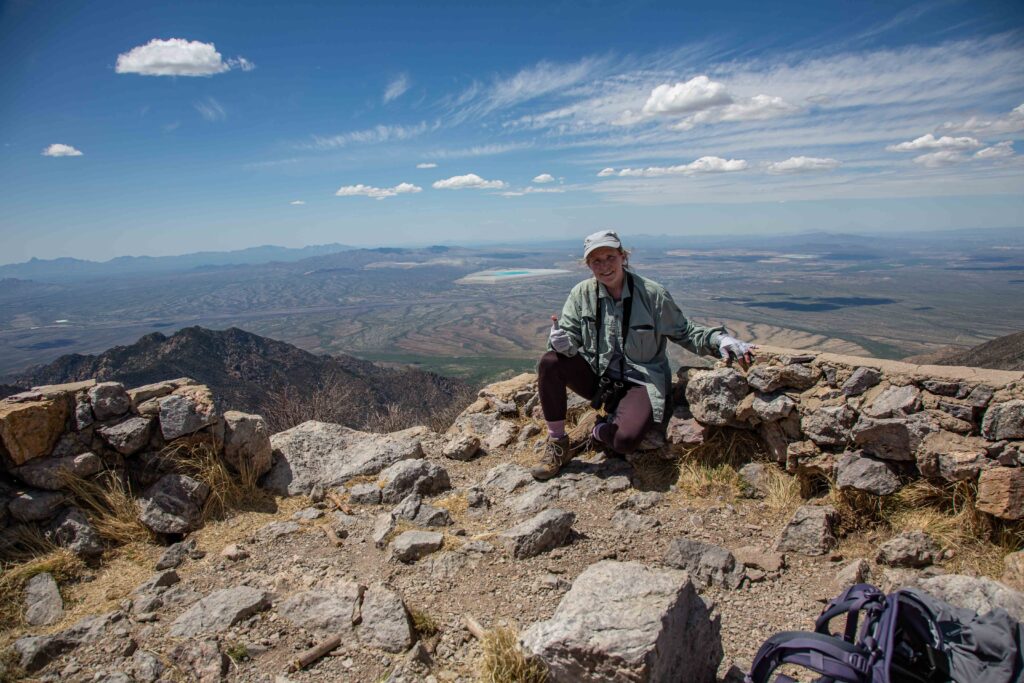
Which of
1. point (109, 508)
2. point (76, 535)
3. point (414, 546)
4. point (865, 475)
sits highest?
point (865, 475)

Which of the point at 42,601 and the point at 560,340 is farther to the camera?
the point at 560,340

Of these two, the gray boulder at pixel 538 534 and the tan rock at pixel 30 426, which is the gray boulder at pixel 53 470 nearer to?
the tan rock at pixel 30 426

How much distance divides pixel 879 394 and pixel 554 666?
3.88 meters

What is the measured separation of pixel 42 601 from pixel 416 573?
3219mm

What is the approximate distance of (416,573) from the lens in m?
4.58

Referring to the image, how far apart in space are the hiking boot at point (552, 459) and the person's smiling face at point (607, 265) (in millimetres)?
1915

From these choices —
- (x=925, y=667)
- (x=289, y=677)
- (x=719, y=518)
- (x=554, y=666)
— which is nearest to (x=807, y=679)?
(x=925, y=667)

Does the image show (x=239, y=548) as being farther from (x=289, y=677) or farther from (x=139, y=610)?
(x=289, y=677)

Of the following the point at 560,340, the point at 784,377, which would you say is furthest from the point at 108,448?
the point at 784,377

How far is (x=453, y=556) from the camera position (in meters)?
4.68

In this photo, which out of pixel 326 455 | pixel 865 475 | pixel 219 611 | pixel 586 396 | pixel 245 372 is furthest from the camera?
pixel 245 372

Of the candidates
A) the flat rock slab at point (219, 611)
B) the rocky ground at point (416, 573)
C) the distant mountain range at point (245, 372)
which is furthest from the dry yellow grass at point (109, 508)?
the distant mountain range at point (245, 372)

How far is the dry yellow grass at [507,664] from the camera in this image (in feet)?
10.2

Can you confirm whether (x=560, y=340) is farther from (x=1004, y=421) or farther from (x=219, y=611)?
(x=219, y=611)
